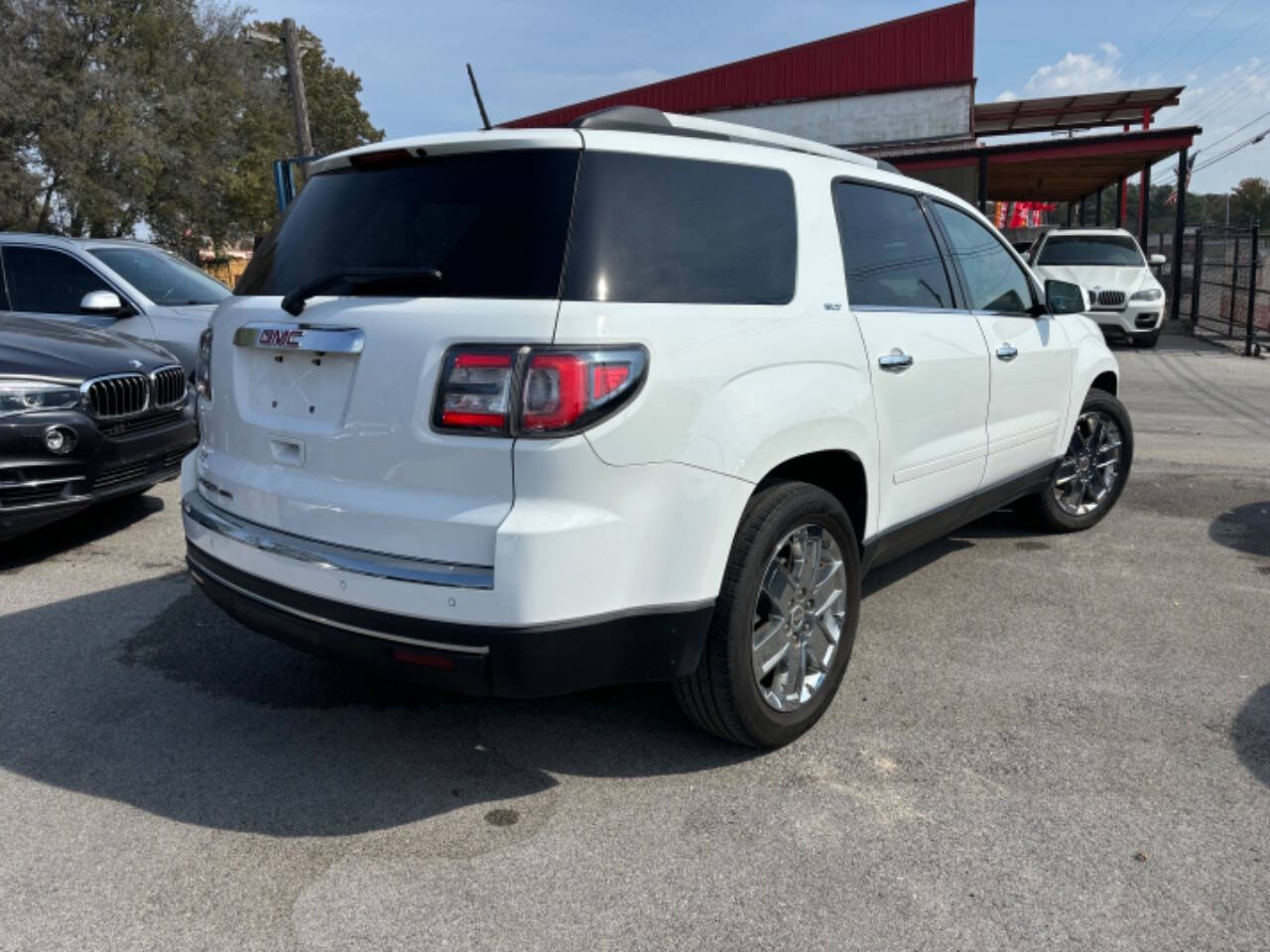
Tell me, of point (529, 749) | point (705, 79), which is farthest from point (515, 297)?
point (705, 79)

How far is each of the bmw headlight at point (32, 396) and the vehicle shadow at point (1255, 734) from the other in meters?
5.43

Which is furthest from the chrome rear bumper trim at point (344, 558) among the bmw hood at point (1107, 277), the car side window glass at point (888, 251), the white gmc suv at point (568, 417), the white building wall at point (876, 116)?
the white building wall at point (876, 116)

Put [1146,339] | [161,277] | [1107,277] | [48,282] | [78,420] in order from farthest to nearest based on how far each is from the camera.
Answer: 1. [1146,339]
2. [1107,277]
3. [161,277]
4. [48,282]
5. [78,420]

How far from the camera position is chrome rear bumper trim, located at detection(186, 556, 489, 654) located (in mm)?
2586

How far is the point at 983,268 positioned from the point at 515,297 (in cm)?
280

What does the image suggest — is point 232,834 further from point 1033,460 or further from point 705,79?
point 705,79

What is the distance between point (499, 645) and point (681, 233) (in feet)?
4.15

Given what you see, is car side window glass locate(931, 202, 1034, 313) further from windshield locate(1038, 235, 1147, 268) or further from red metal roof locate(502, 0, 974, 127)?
red metal roof locate(502, 0, 974, 127)

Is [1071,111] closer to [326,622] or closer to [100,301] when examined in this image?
[100,301]

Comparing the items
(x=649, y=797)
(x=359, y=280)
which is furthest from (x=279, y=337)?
(x=649, y=797)

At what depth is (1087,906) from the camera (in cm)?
248

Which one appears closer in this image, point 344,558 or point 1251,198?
point 344,558

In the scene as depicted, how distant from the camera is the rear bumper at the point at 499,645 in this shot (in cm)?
257

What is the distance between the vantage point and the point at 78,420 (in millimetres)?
5273
